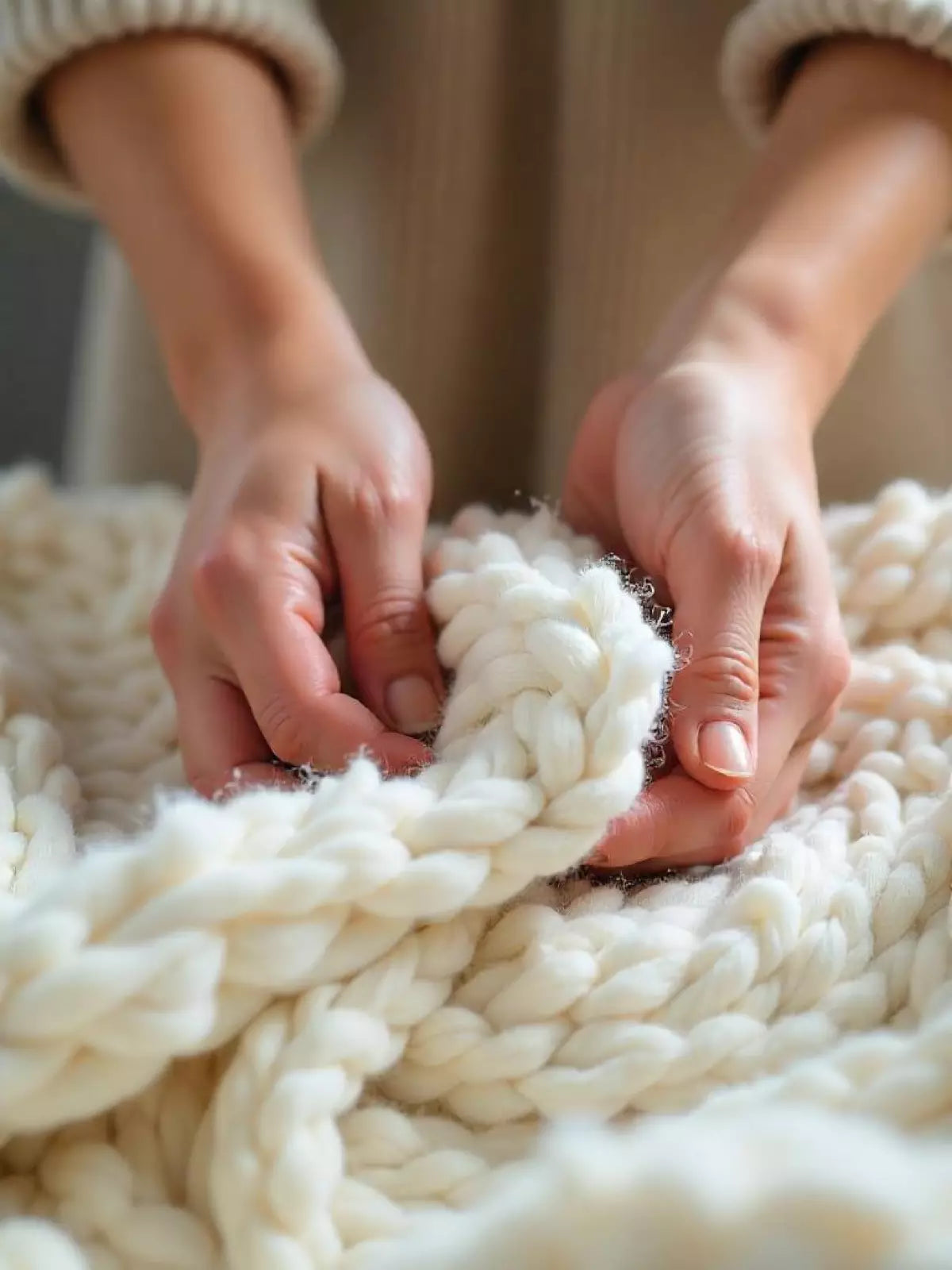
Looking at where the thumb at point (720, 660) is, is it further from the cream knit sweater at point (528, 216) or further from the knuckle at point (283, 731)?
the cream knit sweater at point (528, 216)

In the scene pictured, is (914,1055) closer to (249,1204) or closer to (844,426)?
(249,1204)

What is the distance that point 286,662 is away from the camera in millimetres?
437

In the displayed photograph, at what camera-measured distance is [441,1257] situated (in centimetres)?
22

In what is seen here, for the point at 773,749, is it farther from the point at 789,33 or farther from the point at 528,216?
the point at 528,216

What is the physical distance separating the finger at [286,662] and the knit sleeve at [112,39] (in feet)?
0.96

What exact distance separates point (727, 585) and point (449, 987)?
17cm

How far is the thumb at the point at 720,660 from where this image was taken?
16.1 inches

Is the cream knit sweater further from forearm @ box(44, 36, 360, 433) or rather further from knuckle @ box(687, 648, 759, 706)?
knuckle @ box(687, 648, 759, 706)

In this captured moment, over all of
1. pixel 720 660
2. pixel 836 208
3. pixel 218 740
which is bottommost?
pixel 218 740

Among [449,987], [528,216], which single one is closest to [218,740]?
[449,987]

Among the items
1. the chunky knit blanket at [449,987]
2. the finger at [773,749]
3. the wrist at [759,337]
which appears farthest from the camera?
the wrist at [759,337]

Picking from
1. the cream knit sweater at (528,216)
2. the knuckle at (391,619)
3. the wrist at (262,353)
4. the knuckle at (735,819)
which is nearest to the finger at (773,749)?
the knuckle at (735,819)

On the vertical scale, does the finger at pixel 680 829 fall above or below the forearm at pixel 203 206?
below

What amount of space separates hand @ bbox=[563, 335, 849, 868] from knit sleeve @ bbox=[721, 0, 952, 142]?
19 centimetres
